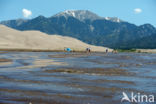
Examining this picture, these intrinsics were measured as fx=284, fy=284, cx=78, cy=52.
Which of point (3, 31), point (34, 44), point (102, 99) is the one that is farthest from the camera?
point (3, 31)

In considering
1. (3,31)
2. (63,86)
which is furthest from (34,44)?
(63,86)

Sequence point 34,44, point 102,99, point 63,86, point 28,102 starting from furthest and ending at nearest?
point 34,44 → point 63,86 → point 102,99 → point 28,102

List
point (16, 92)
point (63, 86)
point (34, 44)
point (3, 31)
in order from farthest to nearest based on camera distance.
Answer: point (3, 31), point (34, 44), point (63, 86), point (16, 92)

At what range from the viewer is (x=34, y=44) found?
13100 centimetres

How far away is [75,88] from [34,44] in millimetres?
116098

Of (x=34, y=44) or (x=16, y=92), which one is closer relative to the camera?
(x=16, y=92)

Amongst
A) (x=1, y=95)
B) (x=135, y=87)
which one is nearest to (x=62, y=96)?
(x=1, y=95)

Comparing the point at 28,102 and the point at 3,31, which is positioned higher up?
the point at 3,31

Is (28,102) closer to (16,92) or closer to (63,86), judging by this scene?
(16,92)

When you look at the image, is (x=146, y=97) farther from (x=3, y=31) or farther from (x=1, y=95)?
(x=3, y=31)

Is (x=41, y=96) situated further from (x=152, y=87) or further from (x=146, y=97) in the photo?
(x=152, y=87)

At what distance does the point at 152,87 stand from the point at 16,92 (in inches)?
325

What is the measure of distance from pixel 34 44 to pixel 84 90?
117 metres

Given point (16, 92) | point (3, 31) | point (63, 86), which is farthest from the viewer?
point (3, 31)
